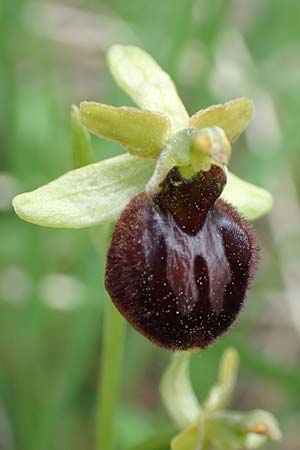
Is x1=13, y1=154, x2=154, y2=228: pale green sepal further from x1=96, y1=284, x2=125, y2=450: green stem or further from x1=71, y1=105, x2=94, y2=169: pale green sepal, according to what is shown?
x1=96, y1=284, x2=125, y2=450: green stem

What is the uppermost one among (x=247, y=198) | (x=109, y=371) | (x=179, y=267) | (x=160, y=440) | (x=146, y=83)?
(x=146, y=83)

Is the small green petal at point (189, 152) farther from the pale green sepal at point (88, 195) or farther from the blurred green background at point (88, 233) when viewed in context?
→ the blurred green background at point (88, 233)

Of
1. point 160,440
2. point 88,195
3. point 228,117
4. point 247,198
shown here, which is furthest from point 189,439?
point 228,117

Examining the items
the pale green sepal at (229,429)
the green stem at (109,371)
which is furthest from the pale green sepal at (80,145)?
the pale green sepal at (229,429)

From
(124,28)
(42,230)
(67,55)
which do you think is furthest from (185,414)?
(67,55)

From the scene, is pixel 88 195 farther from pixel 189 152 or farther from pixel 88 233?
pixel 88 233

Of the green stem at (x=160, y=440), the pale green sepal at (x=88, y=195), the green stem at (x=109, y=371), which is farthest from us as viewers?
the green stem at (x=160, y=440)
